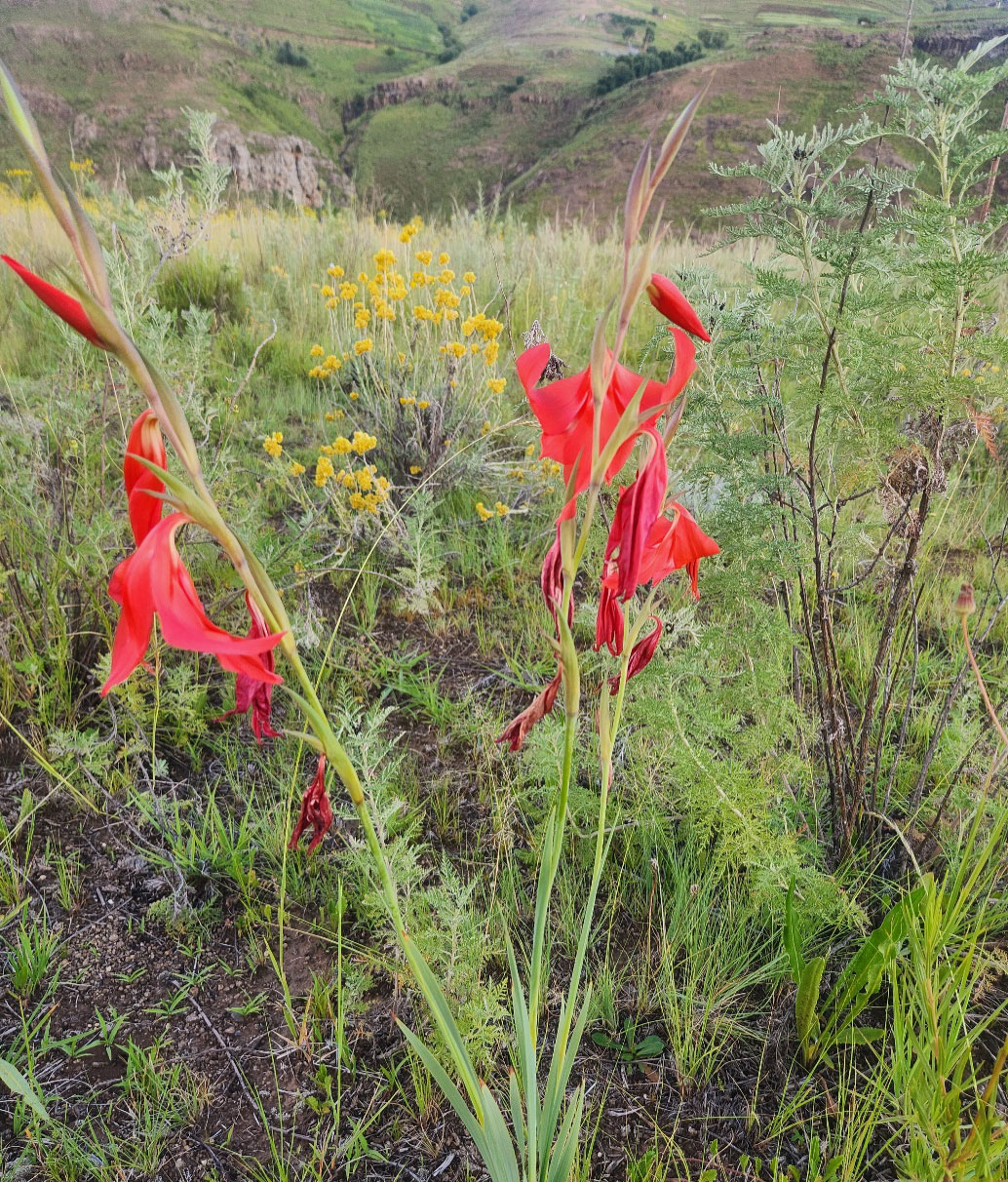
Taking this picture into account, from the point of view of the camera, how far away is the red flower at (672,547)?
0.64 meters

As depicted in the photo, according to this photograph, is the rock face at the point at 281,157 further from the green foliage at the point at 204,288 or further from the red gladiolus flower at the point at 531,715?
the red gladiolus flower at the point at 531,715

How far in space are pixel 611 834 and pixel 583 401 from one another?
687 millimetres

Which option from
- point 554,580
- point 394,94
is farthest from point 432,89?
point 554,580

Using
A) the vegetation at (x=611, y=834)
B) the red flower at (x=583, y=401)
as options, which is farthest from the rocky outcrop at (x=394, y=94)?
the red flower at (x=583, y=401)

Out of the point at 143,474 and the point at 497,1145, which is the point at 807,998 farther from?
the point at 143,474

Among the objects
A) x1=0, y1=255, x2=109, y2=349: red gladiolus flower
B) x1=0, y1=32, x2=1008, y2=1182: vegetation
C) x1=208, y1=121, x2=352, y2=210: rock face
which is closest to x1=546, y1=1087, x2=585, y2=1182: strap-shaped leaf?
x1=0, y1=32, x2=1008, y2=1182: vegetation

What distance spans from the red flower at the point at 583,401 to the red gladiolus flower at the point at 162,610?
0.27m

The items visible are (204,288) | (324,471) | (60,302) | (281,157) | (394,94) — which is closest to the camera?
(60,302)

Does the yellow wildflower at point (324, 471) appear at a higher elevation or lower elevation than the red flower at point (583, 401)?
lower

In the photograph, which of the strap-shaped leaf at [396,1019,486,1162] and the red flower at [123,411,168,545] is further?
the strap-shaped leaf at [396,1019,486,1162]

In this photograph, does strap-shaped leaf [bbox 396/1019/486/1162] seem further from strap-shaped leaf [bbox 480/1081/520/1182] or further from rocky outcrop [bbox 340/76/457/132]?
rocky outcrop [bbox 340/76/457/132]

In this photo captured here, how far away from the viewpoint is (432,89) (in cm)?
4875

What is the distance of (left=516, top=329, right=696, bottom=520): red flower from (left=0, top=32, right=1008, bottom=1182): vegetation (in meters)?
0.03

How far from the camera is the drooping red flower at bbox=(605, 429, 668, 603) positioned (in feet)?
1.87
